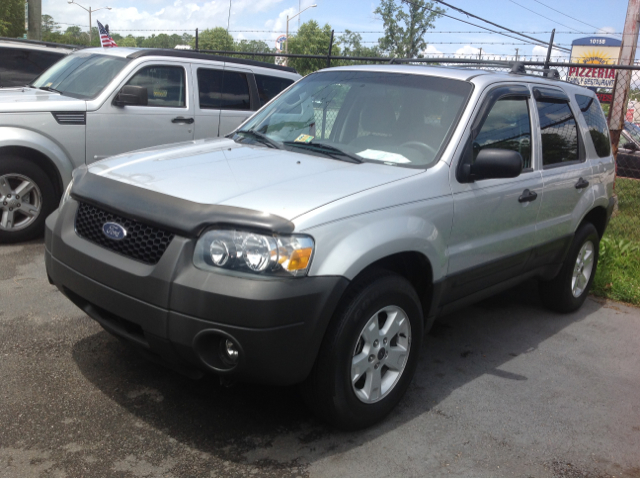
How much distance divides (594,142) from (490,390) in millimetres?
2498

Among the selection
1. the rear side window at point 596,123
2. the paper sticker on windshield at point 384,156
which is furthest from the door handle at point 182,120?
the rear side window at point 596,123

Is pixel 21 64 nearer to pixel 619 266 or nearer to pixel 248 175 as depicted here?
pixel 248 175

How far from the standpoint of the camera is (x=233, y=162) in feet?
11.8

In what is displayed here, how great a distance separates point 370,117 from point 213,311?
191cm

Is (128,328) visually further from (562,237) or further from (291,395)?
(562,237)

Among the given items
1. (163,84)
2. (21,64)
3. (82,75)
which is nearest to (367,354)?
(163,84)

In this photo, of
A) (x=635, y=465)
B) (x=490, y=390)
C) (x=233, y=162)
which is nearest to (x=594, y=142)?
(x=490, y=390)

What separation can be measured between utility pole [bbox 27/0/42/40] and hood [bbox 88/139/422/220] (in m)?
12.5

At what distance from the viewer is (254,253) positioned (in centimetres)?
278

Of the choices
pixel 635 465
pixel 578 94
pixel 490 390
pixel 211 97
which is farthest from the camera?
pixel 211 97

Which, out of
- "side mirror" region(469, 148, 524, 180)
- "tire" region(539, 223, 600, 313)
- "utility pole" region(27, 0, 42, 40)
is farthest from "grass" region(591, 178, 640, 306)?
"utility pole" region(27, 0, 42, 40)

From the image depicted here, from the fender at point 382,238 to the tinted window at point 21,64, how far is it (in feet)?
22.8

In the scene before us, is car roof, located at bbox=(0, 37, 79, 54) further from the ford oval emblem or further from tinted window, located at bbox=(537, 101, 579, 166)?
tinted window, located at bbox=(537, 101, 579, 166)

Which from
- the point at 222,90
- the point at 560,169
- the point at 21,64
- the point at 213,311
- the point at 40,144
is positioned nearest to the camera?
the point at 213,311
